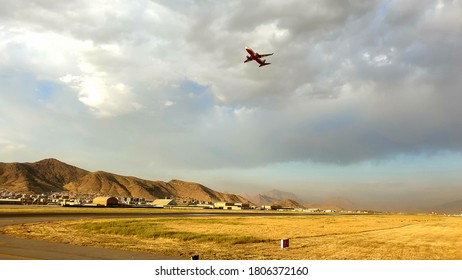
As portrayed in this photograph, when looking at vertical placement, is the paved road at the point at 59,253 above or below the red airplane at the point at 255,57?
below

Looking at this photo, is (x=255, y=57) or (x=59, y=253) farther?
(x=255, y=57)

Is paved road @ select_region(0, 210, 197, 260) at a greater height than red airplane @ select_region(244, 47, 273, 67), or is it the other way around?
red airplane @ select_region(244, 47, 273, 67)

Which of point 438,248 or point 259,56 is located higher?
point 259,56

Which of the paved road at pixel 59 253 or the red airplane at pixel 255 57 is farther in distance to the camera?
the red airplane at pixel 255 57

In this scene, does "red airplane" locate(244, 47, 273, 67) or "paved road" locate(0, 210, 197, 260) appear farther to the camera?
"red airplane" locate(244, 47, 273, 67)

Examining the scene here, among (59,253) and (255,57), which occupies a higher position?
(255,57)
